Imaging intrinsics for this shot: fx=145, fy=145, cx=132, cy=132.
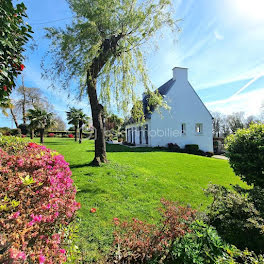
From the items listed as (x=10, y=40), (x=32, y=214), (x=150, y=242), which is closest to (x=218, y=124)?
(x=150, y=242)

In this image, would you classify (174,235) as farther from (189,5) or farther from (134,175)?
(189,5)

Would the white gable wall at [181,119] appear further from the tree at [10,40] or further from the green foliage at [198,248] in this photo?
the green foliage at [198,248]

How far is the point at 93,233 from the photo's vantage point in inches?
97.3

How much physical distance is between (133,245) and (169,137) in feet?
46.9

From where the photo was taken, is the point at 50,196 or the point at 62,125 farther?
the point at 62,125

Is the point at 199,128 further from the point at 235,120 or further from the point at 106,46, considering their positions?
the point at 235,120

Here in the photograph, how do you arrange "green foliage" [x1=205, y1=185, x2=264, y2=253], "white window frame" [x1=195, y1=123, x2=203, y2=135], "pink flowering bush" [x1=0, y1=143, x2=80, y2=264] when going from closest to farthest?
1. "pink flowering bush" [x1=0, y1=143, x2=80, y2=264]
2. "green foliage" [x1=205, y1=185, x2=264, y2=253]
3. "white window frame" [x1=195, y1=123, x2=203, y2=135]

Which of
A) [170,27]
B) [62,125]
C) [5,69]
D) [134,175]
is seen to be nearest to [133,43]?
[170,27]

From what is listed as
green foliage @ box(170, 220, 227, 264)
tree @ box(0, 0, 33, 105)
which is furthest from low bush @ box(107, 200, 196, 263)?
tree @ box(0, 0, 33, 105)

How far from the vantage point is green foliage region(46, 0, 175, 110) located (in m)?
5.20

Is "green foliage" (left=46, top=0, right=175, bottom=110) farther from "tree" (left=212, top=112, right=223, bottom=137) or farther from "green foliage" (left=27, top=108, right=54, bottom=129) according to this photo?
"tree" (left=212, top=112, right=223, bottom=137)

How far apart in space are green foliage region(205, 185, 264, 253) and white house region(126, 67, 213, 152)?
40.7 ft

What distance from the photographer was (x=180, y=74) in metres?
16.0

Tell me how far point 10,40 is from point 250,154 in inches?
207
